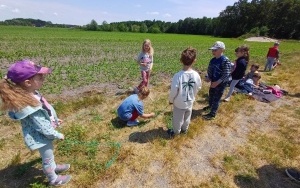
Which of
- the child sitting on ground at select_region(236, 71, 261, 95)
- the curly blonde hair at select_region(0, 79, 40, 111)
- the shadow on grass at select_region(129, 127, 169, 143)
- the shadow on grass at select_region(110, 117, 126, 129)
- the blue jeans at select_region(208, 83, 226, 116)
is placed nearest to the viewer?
the curly blonde hair at select_region(0, 79, 40, 111)

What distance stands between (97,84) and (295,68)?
12.4 metres

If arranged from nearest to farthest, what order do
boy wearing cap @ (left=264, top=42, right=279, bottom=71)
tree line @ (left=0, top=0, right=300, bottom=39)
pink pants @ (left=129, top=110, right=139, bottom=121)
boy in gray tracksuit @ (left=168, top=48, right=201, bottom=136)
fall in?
boy in gray tracksuit @ (left=168, top=48, right=201, bottom=136) < pink pants @ (left=129, top=110, right=139, bottom=121) < boy wearing cap @ (left=264, top=42, right=279, bottom=71) < tree line @ (left=0, top=0, right=300, bottom=39)

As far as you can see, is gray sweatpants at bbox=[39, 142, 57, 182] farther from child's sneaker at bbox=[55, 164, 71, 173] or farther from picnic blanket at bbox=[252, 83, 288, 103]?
picnic blanket at bbox=[252, 83, 288, 103]

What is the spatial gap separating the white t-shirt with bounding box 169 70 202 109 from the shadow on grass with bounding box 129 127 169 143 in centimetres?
103

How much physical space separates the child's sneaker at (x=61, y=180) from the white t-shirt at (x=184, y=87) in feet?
8.11

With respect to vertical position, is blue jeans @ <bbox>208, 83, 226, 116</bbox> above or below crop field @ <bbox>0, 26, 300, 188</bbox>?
above

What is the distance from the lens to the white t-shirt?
4.68 metres

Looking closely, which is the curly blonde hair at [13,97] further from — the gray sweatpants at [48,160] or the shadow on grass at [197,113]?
the shadow on grass at [197,113]

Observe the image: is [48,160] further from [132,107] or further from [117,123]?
[117,123]

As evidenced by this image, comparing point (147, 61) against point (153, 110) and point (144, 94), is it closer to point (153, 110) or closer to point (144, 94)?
point (153, 110)

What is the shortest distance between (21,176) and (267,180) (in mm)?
4451

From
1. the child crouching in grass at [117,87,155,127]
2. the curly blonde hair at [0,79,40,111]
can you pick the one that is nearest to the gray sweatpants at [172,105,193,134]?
the child crouching in grass at [117,87,155,127]

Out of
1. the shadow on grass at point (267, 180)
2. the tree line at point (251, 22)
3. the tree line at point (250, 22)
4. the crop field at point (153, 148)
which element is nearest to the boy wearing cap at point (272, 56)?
the crop field at point (153, 148)

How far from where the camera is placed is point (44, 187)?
3.67 m
